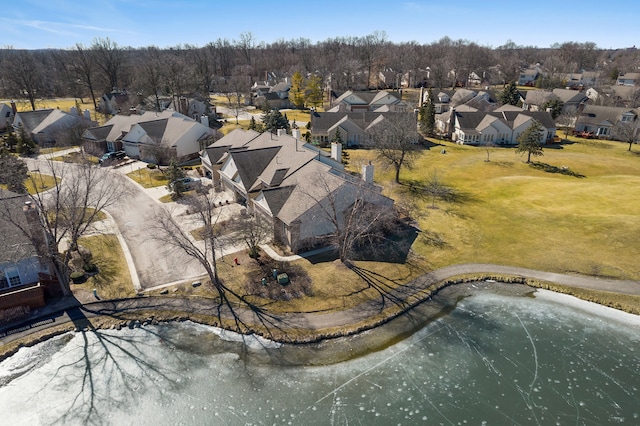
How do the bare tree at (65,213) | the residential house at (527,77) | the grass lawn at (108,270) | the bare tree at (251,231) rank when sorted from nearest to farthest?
the bare tree at (65,213) < the grass lawn at (108,270) < the bare tree at (251,231) < the residential house at (527,77)

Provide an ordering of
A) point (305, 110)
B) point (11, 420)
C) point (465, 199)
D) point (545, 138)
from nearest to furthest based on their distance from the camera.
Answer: point (11, 420), point (465, 199), point (545, 138), point (305, 110)

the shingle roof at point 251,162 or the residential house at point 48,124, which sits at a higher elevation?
the residential house at point 48,124

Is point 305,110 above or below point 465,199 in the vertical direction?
above

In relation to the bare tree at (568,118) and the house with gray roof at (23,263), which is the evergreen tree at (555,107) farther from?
the house with gray roof at (23,263)

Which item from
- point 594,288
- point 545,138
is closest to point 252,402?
point 594,288

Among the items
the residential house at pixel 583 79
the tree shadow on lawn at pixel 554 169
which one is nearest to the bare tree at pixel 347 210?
the tree shadow on lawn at pixel 554 169

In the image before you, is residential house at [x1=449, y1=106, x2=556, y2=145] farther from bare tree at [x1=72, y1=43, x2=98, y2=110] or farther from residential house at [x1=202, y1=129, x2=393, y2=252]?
bare tree at [x1=72, y1=43, x2=98, y2=110]

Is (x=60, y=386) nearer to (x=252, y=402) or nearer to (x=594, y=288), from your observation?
(x=252, y=402)
